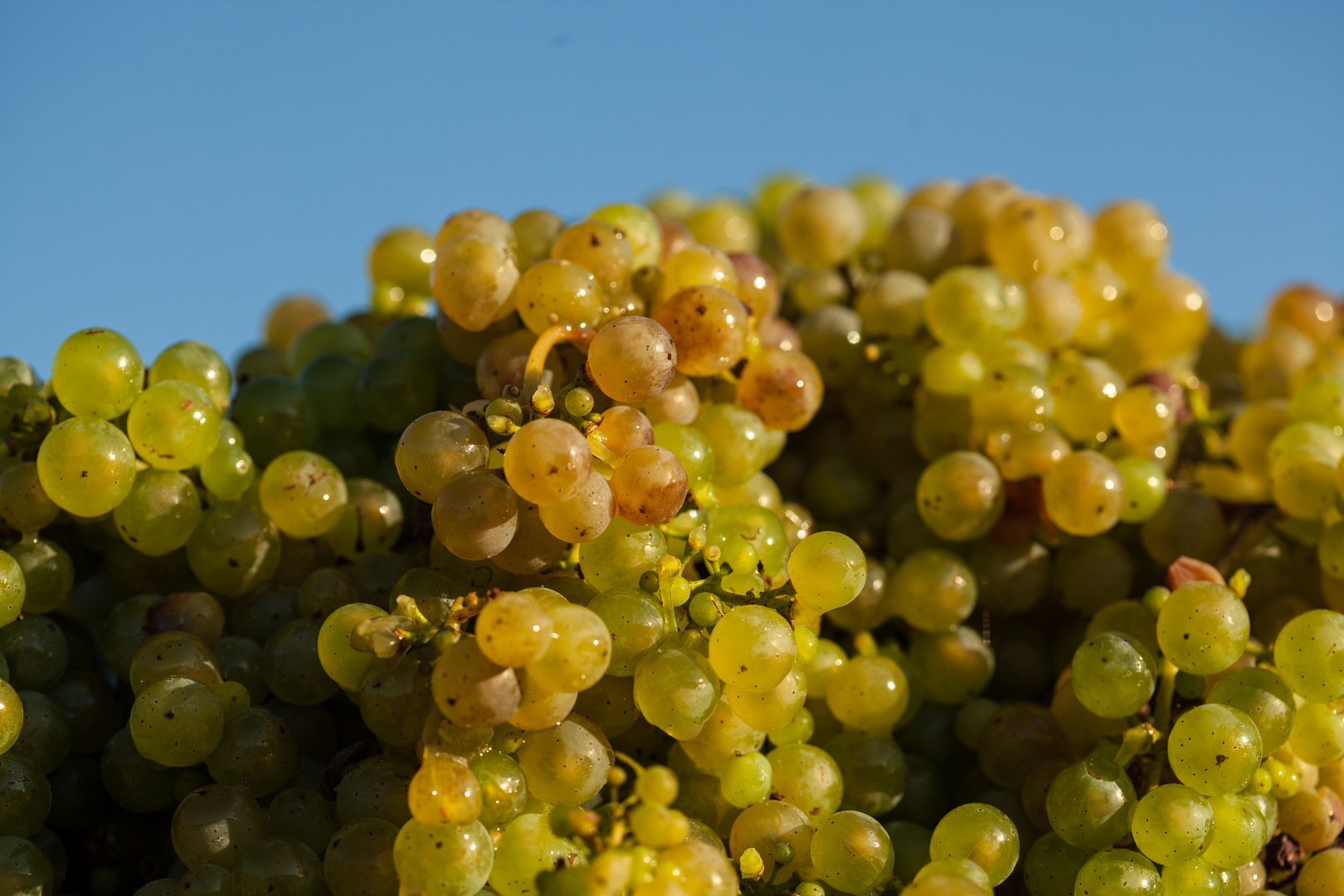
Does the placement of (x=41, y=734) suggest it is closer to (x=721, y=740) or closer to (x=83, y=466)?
(x=83, y=466)

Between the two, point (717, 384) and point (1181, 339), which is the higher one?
point (1181, 339)

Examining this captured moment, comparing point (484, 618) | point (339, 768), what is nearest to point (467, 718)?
point (484, 618)

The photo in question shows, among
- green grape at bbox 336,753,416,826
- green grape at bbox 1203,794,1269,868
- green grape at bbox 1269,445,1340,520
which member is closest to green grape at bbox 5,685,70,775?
green grape at bbox 336,753,416,826

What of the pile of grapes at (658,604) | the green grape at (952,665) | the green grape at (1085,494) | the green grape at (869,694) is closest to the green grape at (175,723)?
the pile of grapes at (658,604)

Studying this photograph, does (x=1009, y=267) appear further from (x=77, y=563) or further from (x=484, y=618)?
(x=77, y=563)

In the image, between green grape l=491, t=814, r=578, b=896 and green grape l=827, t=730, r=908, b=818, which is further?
green grape l=827, t=730, r=908, b=818

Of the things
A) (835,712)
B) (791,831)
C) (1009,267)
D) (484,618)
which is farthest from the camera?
(1009,267)

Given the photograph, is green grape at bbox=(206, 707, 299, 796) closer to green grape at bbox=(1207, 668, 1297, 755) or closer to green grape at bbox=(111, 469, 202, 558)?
green grape at bbox=(111, 469, 202, 558)
